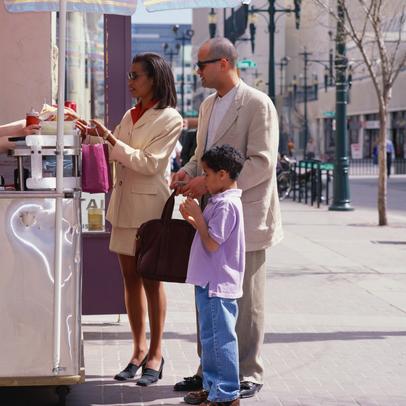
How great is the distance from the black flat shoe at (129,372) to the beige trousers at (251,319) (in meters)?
0.77

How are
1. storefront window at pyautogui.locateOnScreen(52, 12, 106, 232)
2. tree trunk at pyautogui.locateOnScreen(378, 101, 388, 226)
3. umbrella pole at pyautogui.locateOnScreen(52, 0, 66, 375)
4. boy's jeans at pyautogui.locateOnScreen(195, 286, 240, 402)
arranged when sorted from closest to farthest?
1. umbrella pole at pyautogui.locateOnScreen(52, 0, 66, 375)
2. boy's jeans at pyautogui.locateOnScreen(195, 286, 240, 402)
3. storefront window at pyautogui.locateOnScreen(52, 12, 106, 232)
4. tree trunk at pyautogui.locateOnScreen(378, 101, 388, 226)

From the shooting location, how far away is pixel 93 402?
645cm

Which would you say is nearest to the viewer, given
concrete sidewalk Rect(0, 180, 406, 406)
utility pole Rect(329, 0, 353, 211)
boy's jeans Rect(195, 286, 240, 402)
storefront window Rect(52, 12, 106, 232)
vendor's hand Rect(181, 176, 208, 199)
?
boy's jeans Rect(195, 286, 240, 402)

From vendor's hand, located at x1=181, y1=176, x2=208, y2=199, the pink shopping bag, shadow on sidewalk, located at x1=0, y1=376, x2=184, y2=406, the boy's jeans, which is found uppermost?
the pink shopping bag

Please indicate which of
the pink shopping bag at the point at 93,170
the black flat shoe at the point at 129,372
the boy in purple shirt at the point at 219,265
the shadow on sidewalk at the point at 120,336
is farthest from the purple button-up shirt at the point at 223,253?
the shadow on sidewalk at the point at 120,336

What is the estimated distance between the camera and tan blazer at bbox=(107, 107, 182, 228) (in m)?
6.73

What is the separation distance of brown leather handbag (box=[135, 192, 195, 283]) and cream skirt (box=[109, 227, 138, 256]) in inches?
19.6

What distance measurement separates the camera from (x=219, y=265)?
5941mm

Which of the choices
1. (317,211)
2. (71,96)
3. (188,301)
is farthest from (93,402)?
(317,211)

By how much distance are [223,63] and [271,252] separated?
28.9 feet

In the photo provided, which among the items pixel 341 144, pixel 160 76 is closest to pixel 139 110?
pixel 160 76

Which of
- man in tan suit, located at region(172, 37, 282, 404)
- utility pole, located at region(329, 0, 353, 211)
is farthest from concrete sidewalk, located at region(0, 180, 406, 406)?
utility pole, located at region(329, 0, 353, 211)

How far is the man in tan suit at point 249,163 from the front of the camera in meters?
6.34

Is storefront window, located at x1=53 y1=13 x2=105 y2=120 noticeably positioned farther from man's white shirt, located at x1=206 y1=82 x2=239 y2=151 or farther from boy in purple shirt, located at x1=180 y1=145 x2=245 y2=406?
boy in purple shirt, located at x1=180 y1=145 x2=245 y2=406
